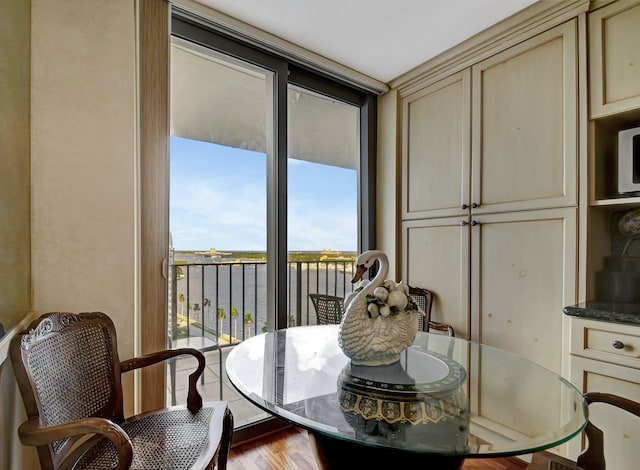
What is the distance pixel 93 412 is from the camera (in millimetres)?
1241

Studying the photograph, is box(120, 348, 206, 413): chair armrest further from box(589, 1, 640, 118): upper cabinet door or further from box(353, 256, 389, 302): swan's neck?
box(589, 1, 640, 118): upper cabinet door

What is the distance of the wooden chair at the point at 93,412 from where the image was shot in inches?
38.2

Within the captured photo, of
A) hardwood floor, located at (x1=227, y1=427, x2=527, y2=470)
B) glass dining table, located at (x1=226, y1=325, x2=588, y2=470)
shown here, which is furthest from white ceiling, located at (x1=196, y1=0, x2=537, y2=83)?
hardwood floor, located at (x1=227, y1=427, x2=527, y2=470)

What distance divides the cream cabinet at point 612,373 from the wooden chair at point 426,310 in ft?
2.47

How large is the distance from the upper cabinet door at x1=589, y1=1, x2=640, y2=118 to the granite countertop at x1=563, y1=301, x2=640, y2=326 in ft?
2.96

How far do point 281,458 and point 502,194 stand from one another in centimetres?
197

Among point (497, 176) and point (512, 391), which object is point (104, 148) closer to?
point (512, 391)

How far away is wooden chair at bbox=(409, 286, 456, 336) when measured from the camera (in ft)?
7.35

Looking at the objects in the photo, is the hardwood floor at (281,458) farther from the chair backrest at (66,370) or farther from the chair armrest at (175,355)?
the chair backrest at (66,370)

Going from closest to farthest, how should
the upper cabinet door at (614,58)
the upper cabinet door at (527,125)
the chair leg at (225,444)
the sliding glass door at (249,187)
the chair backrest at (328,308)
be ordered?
the chair leg at (225,444)
the upper cabinet door at (614,58)
the upper cabinet door at (527,125)
the sliding glass door at (249,187)
the chair backrest at (328,308)

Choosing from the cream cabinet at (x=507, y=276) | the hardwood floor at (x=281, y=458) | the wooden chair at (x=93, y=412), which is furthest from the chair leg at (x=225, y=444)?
the cream cabinet at (x=507, y=276)

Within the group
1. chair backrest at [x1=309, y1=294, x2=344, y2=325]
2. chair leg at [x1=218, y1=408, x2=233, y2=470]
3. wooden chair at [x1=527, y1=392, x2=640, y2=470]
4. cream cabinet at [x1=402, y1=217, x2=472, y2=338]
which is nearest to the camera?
wooden chair at [x1=527, y1=392, x2=640, y2=470]

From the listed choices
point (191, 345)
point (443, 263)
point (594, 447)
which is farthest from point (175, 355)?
point (443, 263)

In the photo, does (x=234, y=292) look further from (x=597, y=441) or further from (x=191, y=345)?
(x=597, y=441)
